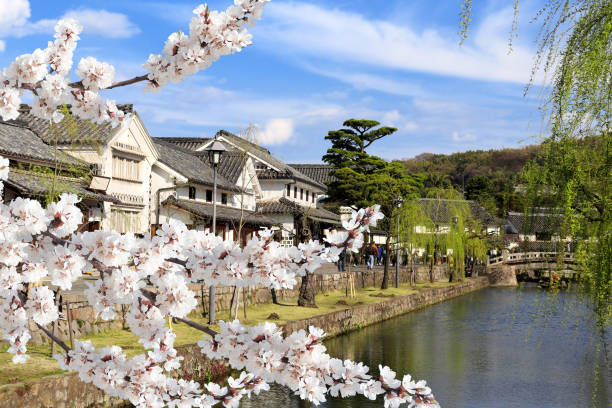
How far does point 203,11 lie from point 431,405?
8.54 feet

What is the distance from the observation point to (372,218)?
10.1 ft

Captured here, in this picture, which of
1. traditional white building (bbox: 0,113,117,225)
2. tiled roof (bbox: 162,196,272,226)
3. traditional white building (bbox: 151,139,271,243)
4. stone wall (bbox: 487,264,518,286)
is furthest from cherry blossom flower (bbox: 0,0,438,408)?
stone wall (bbox: 487,264,518,286)

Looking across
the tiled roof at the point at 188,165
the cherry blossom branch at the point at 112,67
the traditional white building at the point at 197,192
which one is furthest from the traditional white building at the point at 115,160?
the cherry blossom branch at the point at 112,67

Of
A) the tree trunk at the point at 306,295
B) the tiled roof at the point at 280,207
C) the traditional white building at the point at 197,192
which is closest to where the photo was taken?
the tree trunk at the point at 306,295

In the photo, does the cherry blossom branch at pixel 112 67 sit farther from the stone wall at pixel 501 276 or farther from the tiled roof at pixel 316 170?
the tiled roof at pixel 316 170

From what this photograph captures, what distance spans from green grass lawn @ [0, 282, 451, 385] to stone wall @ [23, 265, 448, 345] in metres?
0.20

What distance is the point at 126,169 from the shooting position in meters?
25.5

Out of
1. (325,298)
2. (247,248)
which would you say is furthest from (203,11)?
(325,298)

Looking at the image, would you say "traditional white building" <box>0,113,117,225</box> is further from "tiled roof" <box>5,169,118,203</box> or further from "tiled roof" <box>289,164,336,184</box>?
"tiled roof" <box>289,164,336,184</box>

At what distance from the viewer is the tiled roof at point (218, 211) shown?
26883 mm

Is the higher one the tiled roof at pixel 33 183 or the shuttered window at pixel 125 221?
the tiled roof at pixel 33 183

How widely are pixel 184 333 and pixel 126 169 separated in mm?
13398

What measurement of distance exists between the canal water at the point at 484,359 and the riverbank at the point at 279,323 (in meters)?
0.57

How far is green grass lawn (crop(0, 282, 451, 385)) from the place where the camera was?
9.48m
